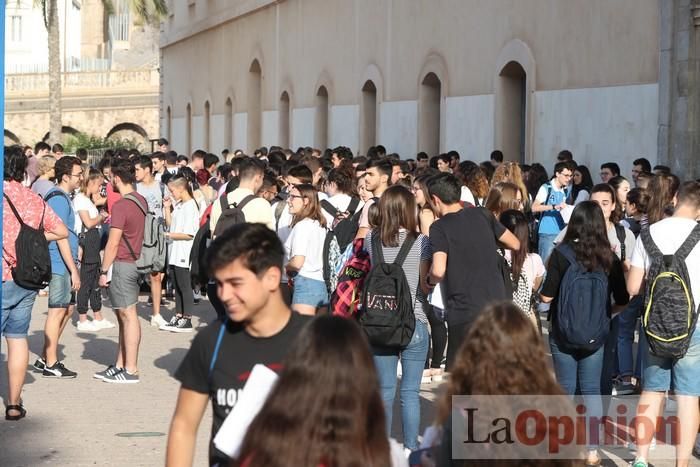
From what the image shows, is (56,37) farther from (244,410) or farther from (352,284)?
(244,410)

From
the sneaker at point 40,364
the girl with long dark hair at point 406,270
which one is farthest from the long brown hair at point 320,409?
the sneaker at point 40,364

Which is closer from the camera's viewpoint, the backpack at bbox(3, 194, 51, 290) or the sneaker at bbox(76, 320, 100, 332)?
the backpack at bbox(3, 194, 51, 290)

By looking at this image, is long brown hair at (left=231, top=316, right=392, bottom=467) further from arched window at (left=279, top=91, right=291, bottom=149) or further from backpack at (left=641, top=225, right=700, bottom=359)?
arched window at (left=279, top=91, right=291, bottom=149)

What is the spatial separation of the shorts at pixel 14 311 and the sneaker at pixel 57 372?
6.48 ft

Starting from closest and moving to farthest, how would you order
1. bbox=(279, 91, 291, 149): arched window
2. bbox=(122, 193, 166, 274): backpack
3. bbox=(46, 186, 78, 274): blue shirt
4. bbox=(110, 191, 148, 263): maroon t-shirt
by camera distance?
bbox=(46, 186, 78, 274): blue shirt < bbox=(110, 191, 148, 263): maroon t-shirt < bbox=(122, 193, 166, 274): backpack < bbox=(279, 91, 291, 149): arched window

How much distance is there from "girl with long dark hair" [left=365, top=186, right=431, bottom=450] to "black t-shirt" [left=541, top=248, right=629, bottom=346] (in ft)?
2.32

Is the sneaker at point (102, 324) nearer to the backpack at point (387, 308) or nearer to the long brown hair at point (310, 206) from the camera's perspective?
the long brown hair at point (310, 206)

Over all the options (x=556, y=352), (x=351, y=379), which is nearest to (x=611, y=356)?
(x=556, y=352)

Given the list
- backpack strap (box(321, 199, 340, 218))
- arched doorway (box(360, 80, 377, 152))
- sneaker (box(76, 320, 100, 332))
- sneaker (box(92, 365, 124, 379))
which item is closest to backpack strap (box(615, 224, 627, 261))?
backpack strap (box(321, 199, 340, 218))

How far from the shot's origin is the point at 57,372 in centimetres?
1066

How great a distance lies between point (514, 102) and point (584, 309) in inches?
492

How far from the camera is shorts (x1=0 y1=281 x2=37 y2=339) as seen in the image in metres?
8.62

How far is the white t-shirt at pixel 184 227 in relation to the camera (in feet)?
44.4

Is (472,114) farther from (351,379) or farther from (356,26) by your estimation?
(351,379)
